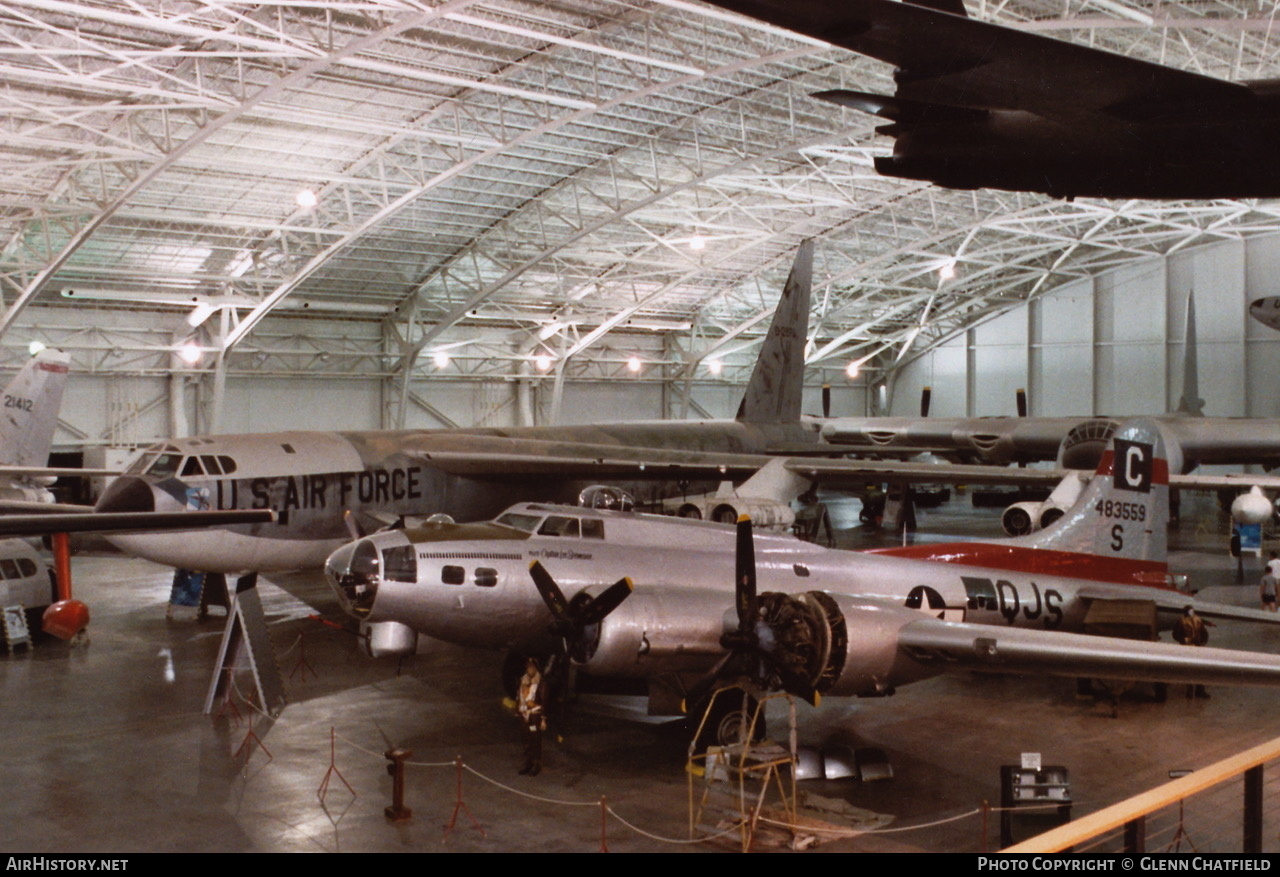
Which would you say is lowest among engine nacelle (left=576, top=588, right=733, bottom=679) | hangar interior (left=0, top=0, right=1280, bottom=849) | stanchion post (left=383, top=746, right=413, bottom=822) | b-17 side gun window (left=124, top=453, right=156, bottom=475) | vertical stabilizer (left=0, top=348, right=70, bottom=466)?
stanchion post (left=383, top=746, right=413, bottom=822)

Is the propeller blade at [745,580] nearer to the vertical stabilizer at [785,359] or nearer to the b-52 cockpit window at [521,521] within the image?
the b-52 cockpit window at [521,521]

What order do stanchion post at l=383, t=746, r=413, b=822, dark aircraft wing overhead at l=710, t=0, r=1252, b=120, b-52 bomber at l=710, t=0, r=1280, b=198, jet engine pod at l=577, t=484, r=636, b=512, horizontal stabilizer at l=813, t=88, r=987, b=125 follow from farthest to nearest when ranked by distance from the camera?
jet engine pod at l=577, t=484, r=636, b=512 → stanchion post at l=383, t=746, r=413, b=822 → horizontal stabilizer at l=813, t=88, r=987, b=125 → b-52 bomber at l=710, t=0, r=1280, b=198 → dark aircraft wing overhead at l=710, t=0, r=1252, b=120

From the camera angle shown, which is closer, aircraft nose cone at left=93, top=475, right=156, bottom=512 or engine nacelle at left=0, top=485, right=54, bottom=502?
aircraft nose cone at left=93, top=475, right=156, bottom=512

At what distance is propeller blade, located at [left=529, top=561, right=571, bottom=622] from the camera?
40.5 feet

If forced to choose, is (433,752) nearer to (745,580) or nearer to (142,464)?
(745,580)

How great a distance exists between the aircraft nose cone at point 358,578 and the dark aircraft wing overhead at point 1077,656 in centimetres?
640

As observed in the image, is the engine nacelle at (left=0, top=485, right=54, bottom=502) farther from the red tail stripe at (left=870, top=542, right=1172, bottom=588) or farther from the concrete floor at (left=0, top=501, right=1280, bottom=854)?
the red tail stripe at (left=870, top=542, right=1172, bottom=588)

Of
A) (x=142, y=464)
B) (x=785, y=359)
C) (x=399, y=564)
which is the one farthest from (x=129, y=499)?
(x=785, y=359)

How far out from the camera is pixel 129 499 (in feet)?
→ 62.8

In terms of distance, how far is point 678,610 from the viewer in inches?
492

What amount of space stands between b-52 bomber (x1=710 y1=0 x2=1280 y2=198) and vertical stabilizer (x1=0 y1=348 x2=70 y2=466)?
27.4 meters

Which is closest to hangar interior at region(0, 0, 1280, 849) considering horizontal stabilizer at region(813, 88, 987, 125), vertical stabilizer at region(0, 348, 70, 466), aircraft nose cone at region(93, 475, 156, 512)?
aircraft nose cone at region(93, 475, 156, 512)
